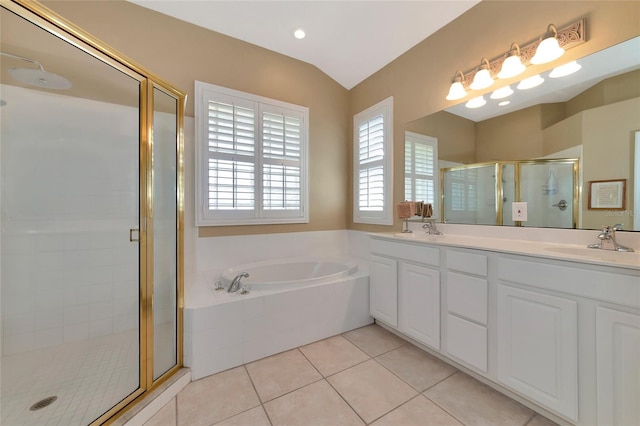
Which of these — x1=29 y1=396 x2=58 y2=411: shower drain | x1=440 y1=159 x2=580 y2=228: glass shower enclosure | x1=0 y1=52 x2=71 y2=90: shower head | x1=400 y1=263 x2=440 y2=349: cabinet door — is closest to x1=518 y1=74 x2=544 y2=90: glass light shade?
x1=440 y1=159 x2=580 y2=228: glass shower enclosure

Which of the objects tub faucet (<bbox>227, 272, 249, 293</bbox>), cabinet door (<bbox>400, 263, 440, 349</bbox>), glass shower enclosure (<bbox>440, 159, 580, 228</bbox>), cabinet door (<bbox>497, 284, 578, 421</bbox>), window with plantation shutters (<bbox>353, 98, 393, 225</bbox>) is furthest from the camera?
window with plantation shutters (<bbox>353, 98, 393, 225</bbox>)

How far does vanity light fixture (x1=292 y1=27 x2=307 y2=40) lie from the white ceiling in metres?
0.04

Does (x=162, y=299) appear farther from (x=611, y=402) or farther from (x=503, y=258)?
(x=611, y=402)

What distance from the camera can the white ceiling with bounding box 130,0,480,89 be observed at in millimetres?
2121

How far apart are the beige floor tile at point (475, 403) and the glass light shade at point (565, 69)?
Result: 2007mm

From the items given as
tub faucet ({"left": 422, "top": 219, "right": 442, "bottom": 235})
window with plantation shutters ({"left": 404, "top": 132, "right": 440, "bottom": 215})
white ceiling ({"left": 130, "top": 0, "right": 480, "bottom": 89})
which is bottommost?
tub faucet ({"left": 422, "top": 219, "right": 442, "bottom": 235})

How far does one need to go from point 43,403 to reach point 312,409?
143cm

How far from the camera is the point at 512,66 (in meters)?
1.64

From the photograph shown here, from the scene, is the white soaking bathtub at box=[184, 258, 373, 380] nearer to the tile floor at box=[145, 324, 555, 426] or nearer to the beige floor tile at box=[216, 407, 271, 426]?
the tile floor at box=[145, 324, 555, 426]

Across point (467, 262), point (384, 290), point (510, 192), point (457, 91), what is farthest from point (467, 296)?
point (457, 91)

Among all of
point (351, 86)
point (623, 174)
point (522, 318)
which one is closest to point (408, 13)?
point (351, 86)

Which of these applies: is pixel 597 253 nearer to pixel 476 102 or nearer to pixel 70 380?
pixel 476 102

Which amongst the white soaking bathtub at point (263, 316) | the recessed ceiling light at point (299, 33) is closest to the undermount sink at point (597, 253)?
the white soaking bathtub at point (263, 316)

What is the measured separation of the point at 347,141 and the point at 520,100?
6.36ft
